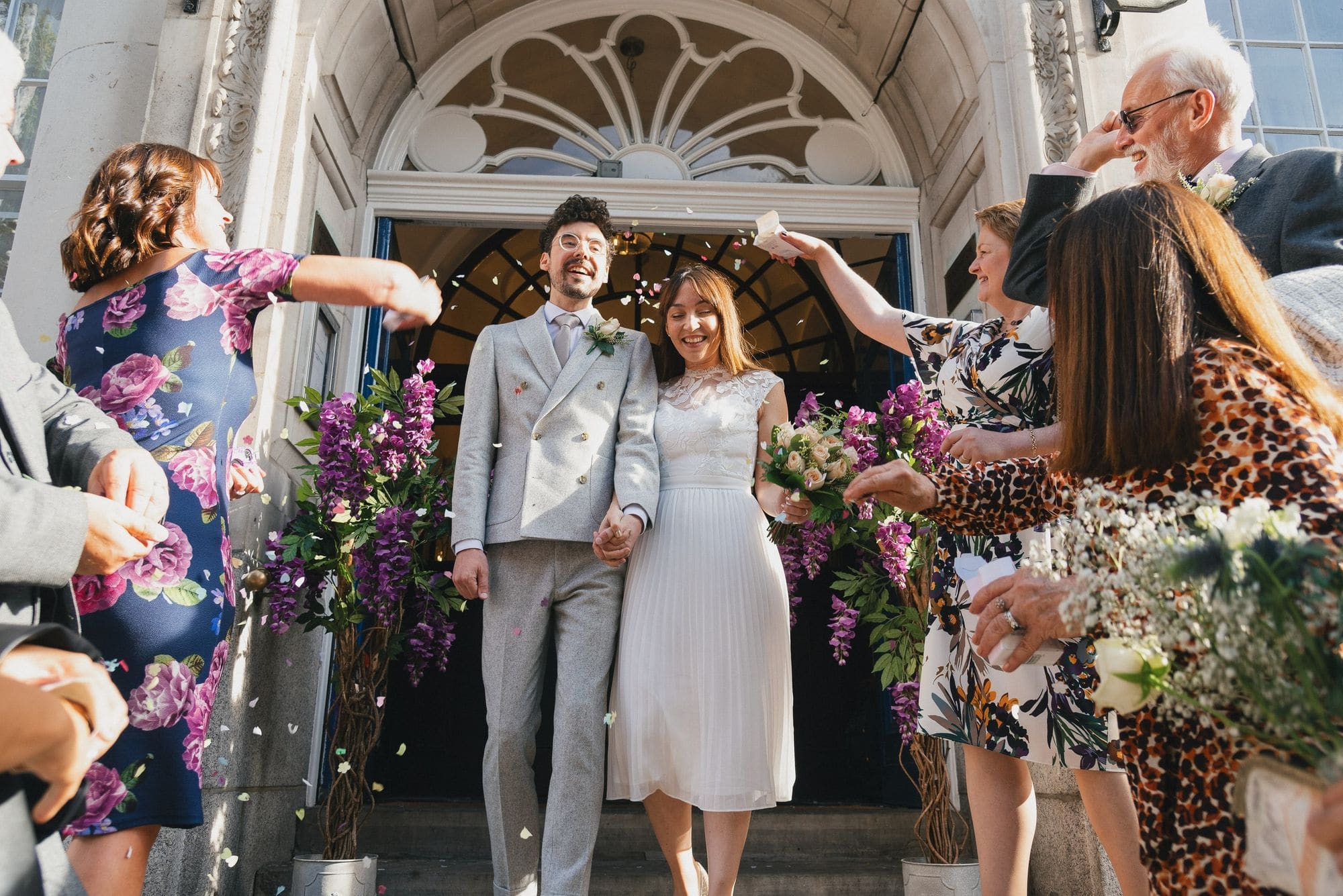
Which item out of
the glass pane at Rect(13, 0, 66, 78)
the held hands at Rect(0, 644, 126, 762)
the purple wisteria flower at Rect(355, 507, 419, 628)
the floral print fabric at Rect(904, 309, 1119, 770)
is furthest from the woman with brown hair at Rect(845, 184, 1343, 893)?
the glass pane at Rect(13, 0, 66, 78)

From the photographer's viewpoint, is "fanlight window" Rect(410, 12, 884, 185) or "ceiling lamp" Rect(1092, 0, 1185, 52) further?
"fanlight window" Rect(410, 12, 884, 185)

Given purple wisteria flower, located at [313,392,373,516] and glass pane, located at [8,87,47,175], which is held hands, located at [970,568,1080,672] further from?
glass pane, located at [8,87,47,175]

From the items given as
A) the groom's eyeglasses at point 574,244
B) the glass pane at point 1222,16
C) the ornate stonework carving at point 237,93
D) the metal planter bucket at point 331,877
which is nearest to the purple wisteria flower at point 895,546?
the groom's eyeglasses at point 574,244

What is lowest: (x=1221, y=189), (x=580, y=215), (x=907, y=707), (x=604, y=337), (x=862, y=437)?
(x=907, y=707)

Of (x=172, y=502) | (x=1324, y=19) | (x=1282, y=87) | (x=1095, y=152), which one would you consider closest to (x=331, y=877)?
(x=172, y=502)

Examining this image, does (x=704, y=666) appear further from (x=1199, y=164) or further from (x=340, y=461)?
(x=1199, y=164)

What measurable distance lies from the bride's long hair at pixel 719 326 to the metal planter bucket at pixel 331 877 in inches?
79.9

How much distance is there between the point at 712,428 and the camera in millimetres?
3225

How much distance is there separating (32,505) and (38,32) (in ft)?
14.7

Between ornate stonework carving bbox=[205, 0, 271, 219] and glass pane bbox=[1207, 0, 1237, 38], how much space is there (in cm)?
457

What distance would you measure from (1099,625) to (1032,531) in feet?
4.55

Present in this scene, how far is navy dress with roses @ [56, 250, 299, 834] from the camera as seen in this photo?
1.82 metres

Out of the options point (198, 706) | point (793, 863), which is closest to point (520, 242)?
point (793, 863)

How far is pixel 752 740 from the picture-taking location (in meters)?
2.85
